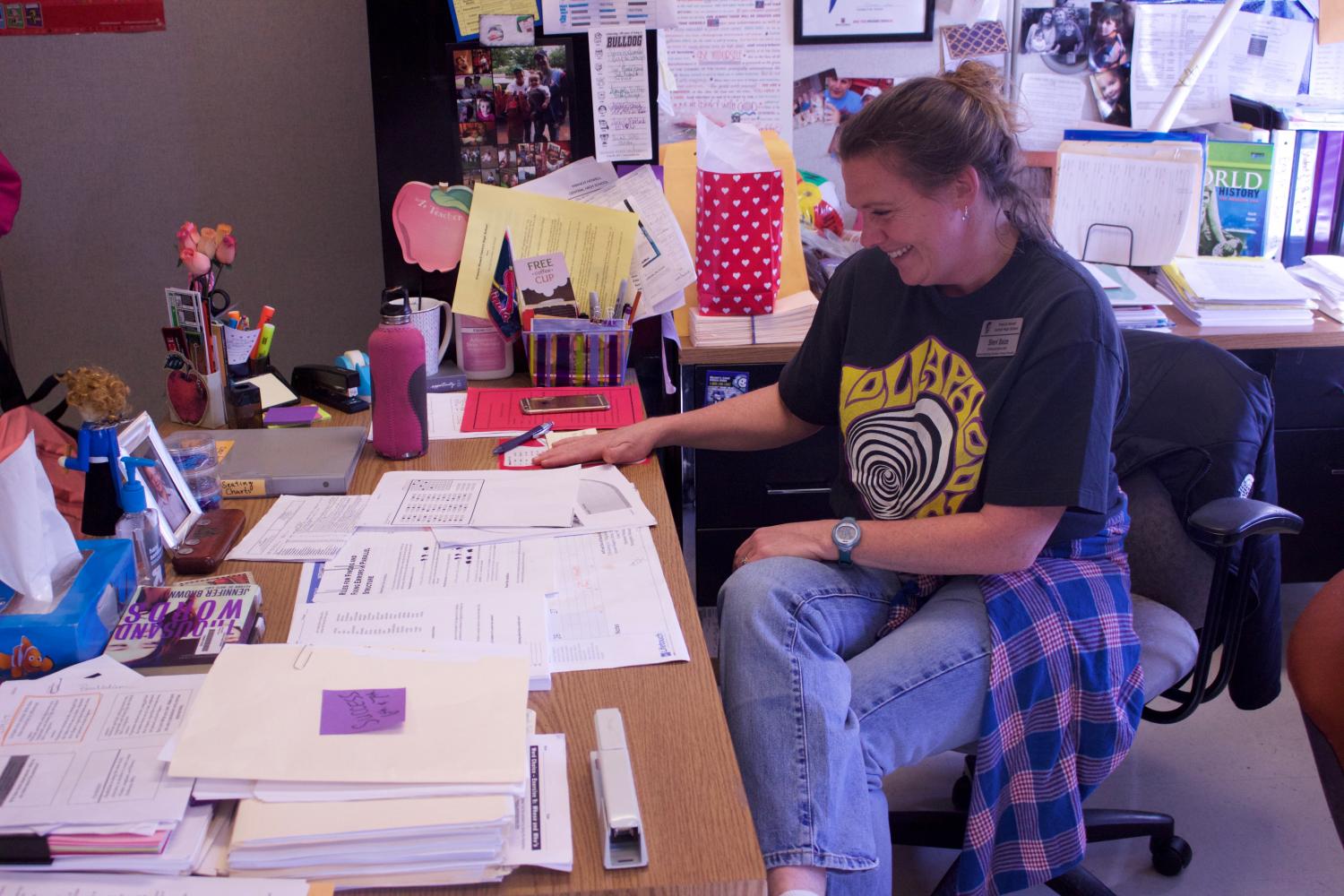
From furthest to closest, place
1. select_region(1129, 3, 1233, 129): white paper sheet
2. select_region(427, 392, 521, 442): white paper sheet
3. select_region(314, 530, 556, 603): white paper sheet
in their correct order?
1. select_region(1129, 3, 1233, 129): white paper sheet
2. select_region(427, 392, 521, 442): white paper sheet
3. select_region(314, 530, 556, 603): white paper sheet

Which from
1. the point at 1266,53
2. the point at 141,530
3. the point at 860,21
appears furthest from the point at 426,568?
the point at 1266,53

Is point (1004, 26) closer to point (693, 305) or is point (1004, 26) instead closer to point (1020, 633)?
point (693, 305)

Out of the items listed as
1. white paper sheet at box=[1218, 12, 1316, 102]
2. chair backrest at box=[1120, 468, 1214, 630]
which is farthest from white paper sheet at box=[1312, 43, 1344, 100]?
chair backrest at box=[1120, 468, 1214, 630]

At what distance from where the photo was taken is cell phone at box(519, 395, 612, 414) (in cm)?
176

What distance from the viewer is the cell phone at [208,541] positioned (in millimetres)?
1242

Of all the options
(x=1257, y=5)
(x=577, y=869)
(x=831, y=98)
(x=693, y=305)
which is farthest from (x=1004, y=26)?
(x=577, y=869)

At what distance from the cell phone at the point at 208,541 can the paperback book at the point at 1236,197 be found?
1.98m

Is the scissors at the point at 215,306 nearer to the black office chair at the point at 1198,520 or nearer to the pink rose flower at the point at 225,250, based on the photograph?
the pink rose flower at the point at 225,250

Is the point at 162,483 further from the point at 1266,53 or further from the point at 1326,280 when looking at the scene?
the point at 1266,53

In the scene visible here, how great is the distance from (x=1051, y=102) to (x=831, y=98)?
1.58ft

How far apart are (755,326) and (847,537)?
2.41 feet

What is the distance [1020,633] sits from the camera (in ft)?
4.29

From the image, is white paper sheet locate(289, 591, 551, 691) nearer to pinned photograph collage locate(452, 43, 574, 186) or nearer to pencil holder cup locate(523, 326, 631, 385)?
pencil holder cup locate(523, 326, 631, 385)

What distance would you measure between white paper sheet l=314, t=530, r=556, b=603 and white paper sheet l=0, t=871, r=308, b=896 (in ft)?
1.32
